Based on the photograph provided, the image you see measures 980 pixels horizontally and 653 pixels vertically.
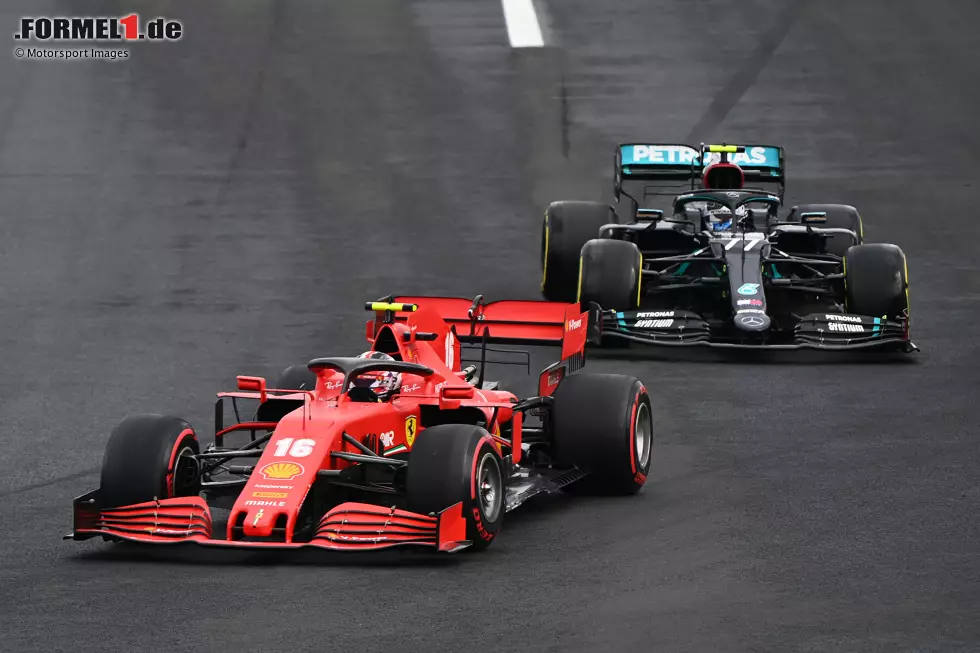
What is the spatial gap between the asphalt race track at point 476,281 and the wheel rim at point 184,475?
467 millimetres

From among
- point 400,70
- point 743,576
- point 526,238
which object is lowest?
point 743,576

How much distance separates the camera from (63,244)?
73.5ft

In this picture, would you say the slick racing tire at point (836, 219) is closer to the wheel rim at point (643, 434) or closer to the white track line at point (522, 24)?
the wheel rim at point (643, 434)

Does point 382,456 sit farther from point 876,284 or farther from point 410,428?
point 876,284

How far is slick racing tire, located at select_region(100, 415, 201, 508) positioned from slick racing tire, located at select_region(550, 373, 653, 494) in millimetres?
2687

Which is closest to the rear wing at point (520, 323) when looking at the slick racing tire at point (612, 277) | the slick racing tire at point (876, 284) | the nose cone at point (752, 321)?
the nose cone at point (752, 321)

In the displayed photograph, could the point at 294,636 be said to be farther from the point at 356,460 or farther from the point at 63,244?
the point at 63,244

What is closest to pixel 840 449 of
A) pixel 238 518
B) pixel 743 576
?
pixel 743 576

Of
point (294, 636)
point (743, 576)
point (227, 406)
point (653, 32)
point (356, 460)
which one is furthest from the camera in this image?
point (653, 32)

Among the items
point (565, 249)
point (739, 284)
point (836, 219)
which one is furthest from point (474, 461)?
point (836, 219)

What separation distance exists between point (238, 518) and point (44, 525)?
1834 millimetres

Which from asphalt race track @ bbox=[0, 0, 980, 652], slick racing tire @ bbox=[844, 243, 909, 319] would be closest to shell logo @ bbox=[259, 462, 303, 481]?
asphalt race track @ bbox=[0, 0, 980, 652]

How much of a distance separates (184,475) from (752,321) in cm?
848

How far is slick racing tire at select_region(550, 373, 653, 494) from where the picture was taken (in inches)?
436
